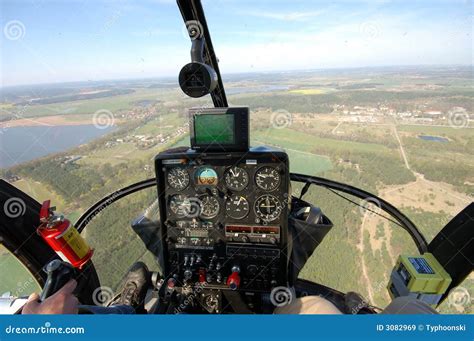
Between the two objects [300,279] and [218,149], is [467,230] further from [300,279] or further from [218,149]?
[218,149]

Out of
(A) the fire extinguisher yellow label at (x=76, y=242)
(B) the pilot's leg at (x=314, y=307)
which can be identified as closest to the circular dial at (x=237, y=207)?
(B) the pilot's leg at (x=314, y=307)

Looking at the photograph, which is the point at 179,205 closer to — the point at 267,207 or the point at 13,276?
the point at 267,207

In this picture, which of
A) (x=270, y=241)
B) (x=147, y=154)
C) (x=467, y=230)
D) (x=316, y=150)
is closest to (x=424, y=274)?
(x=467, y=230)

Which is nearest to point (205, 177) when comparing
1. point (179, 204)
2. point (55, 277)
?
point (179, 204)

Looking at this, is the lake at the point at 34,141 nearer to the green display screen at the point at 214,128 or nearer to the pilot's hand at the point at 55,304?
the green display screen at the point at 214,128

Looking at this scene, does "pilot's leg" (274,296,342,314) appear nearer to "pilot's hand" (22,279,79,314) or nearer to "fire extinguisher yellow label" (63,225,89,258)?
"pilot's hand" (22,279,79,314)

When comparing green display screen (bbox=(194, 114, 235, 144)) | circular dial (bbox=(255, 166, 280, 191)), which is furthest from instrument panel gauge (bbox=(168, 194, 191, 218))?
circular dial (bbox=(255, 166, 280, 191))

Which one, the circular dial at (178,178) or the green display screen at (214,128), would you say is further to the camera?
the circular dial at (178,178)
